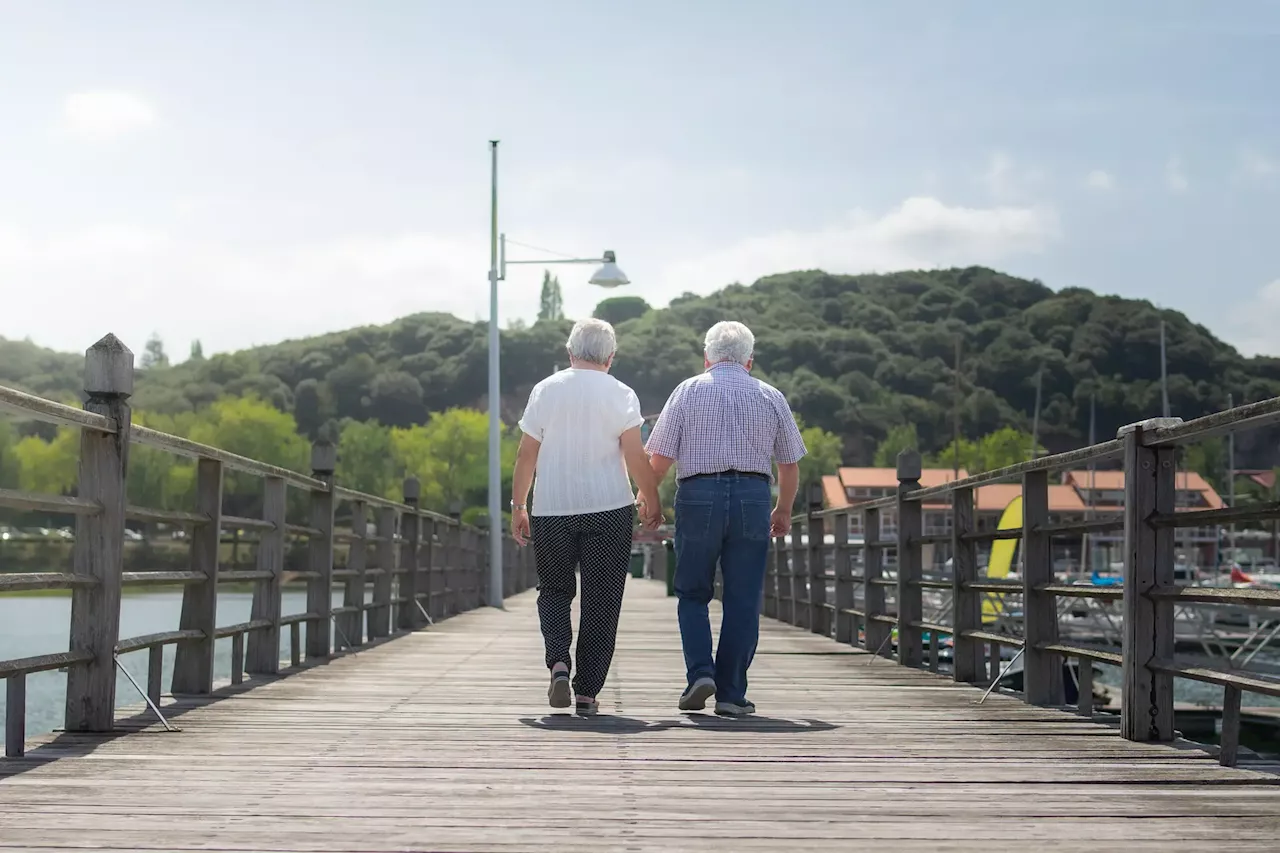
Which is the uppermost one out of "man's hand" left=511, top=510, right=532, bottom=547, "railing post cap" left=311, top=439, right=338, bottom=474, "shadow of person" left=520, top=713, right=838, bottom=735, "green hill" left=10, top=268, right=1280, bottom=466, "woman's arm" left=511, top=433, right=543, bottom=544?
"green hill" left=10, top=268, right=1280, bottom=466

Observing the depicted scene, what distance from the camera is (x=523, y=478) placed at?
236 inches

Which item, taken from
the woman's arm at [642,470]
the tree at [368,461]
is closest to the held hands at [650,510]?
the woman's arm at [642,470]

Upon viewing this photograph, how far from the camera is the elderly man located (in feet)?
20.0

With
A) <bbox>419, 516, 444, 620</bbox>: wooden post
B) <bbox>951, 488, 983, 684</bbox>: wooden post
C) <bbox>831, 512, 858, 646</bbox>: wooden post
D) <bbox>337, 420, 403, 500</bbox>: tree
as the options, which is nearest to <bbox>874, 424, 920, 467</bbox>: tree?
<bbox>337, 420, 403, 500</bbox>: tree

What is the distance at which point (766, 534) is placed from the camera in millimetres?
6207

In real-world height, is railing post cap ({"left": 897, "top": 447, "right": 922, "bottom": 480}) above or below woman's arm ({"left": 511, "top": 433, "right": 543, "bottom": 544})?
above

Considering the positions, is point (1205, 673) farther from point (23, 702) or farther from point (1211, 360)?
point (1211, 360)

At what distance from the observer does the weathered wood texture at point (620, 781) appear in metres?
3.33

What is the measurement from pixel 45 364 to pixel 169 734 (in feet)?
456

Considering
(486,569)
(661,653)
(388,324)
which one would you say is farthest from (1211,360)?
(661,653)

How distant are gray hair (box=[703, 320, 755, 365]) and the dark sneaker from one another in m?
1.58

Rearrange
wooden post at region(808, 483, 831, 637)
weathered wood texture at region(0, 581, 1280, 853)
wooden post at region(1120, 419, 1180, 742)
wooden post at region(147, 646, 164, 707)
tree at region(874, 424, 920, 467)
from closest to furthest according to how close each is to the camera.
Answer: weathered wood texture at region(0, 581, 1280, 853) < wooden post at region(1120, 419, 1180, 742) < wooden post at region(147, 646, 164, 707) < wooden post at region(808, 483, 831, 637) < tree at region(874, 424, 920, 467)

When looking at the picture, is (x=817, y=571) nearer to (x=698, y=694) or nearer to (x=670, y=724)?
(x=698, y=694)

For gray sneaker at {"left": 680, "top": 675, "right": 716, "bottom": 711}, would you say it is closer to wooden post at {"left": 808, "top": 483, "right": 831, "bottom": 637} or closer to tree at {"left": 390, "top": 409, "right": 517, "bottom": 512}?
wooden post at {"left": 808, "top": 483, "right": 831, "bottom": 637}
